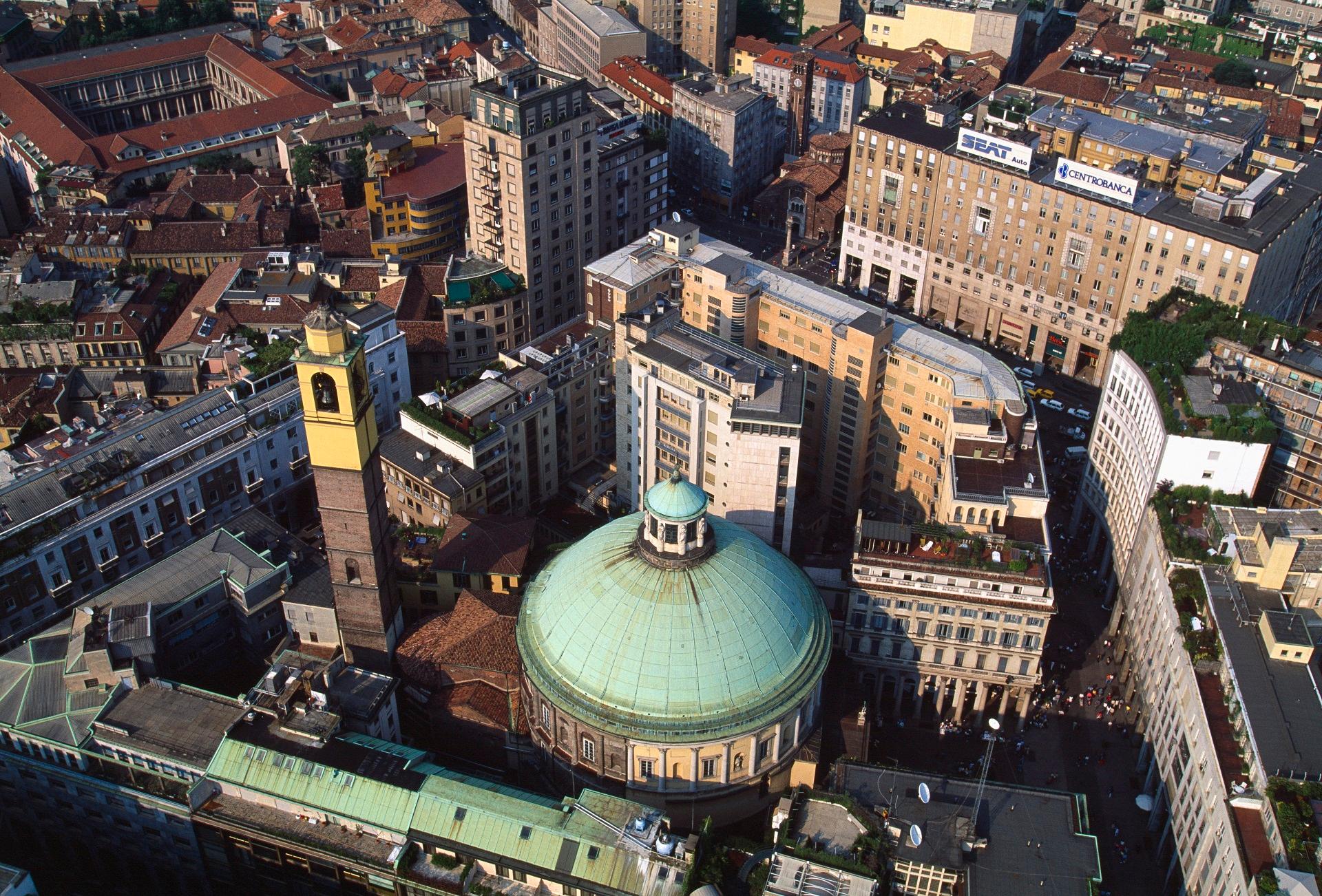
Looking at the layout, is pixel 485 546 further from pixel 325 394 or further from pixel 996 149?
pixel 996 149

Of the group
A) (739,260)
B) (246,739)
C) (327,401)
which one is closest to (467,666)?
(246,739)

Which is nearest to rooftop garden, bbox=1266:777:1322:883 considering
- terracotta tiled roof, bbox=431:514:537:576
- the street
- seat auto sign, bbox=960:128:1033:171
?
the street

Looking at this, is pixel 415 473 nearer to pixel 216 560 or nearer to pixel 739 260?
pixel 216 560

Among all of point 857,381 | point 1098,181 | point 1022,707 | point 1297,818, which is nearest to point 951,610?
point 1022,707

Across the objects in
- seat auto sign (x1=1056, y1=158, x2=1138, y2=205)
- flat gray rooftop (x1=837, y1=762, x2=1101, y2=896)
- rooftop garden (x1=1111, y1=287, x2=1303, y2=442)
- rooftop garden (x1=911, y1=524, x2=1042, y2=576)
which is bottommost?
flat gray rooftop (x1=837, y1=762, x2=1101, y2=896)

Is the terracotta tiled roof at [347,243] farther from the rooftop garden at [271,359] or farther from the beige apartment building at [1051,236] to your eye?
the beige apartment building at [1051,236]

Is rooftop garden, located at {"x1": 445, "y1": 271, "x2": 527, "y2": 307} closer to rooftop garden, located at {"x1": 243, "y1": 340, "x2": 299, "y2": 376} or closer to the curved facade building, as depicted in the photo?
rooftop garden, located at {"x1": 243, "y1": 340, "x2": 299, "y2": 376}

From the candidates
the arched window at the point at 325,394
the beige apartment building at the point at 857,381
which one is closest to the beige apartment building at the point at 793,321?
the beige apartment building at the point at 857,381
